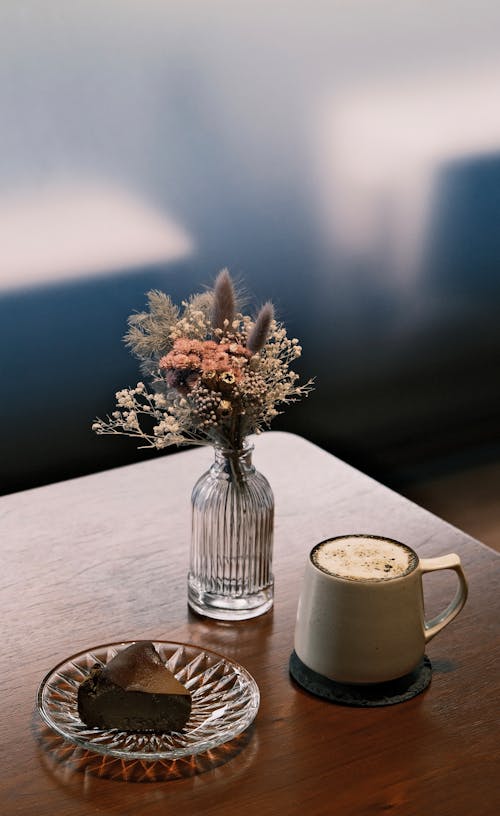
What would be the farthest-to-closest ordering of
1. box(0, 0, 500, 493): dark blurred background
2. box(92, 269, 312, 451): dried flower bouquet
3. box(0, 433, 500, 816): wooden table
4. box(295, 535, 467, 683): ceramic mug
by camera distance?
box(0, 0, 500, 493): dark blurred background → box(92, 269, 312, 451): dried flower bouquet → box(295, 535, 467, 683): ceramic mug → box(0, 433, 500, 816): wooden table

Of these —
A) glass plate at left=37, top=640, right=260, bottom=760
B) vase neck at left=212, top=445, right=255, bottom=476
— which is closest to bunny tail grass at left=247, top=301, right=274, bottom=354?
vase neck at left=212, top=445, right=255, bottom=476

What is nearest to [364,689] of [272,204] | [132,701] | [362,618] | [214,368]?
[362,618]

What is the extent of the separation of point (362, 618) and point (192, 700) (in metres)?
0.19

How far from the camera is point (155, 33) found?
7.28ft

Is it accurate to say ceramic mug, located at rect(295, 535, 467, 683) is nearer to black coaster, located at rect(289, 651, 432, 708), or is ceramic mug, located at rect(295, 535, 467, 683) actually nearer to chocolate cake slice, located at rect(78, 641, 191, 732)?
black coaster, located at rect(289, 651, 432, 708)

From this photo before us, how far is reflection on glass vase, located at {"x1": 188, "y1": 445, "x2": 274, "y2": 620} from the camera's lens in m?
1.20

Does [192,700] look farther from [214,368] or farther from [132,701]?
[214,368]

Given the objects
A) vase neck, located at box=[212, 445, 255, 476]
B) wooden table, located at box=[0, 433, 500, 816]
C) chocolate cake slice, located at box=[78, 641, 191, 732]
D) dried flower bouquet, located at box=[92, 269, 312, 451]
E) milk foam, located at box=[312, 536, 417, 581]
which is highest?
dried flower bouquet, located at box=[92, 269, 312, 451]

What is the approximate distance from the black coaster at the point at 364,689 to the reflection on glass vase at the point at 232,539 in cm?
16

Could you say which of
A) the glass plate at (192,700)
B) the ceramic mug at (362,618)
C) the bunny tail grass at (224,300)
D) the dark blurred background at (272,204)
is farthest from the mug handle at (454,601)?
the dark blurred background at (272,204)

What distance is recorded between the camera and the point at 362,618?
103cm

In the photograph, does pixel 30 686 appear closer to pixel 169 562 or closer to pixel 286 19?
pixel 169 562

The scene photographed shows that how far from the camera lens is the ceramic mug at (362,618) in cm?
103

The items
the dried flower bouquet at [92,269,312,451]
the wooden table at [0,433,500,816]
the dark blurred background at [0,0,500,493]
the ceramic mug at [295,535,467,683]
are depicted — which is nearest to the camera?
the wooden table at [0,433,500,816]
